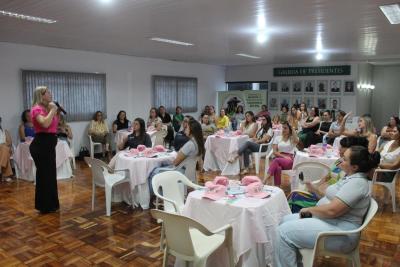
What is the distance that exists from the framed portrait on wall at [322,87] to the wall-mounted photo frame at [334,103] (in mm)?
310

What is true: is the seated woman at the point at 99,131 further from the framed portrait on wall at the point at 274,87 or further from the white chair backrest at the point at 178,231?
the white chair backrest at the point at 178,231

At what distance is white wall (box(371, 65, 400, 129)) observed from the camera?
13.2 m

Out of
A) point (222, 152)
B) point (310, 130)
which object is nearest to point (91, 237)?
point (222, 152)

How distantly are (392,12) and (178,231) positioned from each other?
145 inches

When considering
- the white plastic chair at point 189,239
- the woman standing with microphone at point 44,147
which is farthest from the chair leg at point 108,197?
the white plastic chair at point 189,239

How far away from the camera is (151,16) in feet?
14.4

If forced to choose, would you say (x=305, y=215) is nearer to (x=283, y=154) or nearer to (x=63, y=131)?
(x=283, y=154)

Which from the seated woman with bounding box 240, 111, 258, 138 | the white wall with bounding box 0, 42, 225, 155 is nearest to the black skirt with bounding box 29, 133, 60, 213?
the white wall with bounding box 0, 42, 225, 155

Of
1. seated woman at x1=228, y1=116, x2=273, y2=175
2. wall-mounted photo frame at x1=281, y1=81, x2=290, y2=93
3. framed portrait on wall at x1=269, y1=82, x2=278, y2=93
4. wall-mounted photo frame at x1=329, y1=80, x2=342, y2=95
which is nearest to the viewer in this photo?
seated woman at x1=228, y1=116, x2=273, y2=175

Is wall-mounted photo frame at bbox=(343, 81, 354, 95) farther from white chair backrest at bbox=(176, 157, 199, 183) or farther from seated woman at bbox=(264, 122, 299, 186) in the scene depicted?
white chair backrest at bbox=(176, 157, 199, 183)

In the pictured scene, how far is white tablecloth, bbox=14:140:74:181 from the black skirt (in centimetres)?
182

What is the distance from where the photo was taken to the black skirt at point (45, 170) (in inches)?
164

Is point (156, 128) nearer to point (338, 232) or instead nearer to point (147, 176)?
point (147, 176)

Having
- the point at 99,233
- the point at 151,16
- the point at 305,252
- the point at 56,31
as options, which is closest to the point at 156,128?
the point at 56,31
